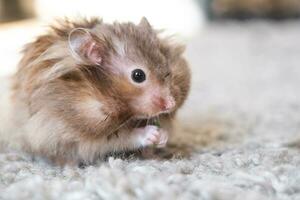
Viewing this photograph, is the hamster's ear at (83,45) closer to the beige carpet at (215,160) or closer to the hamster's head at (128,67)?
the hamster's head at (128,67)

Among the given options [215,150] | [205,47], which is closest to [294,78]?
[205,47]

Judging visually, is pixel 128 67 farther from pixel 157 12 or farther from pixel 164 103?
pixel 157 12

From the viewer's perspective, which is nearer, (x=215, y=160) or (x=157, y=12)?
(x=215, y=160)

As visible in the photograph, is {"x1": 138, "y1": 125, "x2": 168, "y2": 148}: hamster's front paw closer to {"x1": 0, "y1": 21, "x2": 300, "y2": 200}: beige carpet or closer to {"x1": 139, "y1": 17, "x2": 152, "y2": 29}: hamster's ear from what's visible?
{"x1": 0, "y1": 21, "x2": 300, "y2": 200}: beige carpet

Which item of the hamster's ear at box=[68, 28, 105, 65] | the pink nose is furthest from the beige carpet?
the hamster's ear at box=[68, 28, 105, 65]

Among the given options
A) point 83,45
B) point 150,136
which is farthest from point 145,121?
point 83,45

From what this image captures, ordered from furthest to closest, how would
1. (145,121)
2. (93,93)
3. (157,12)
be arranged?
(157,12) → (145,121) → (93,93)
